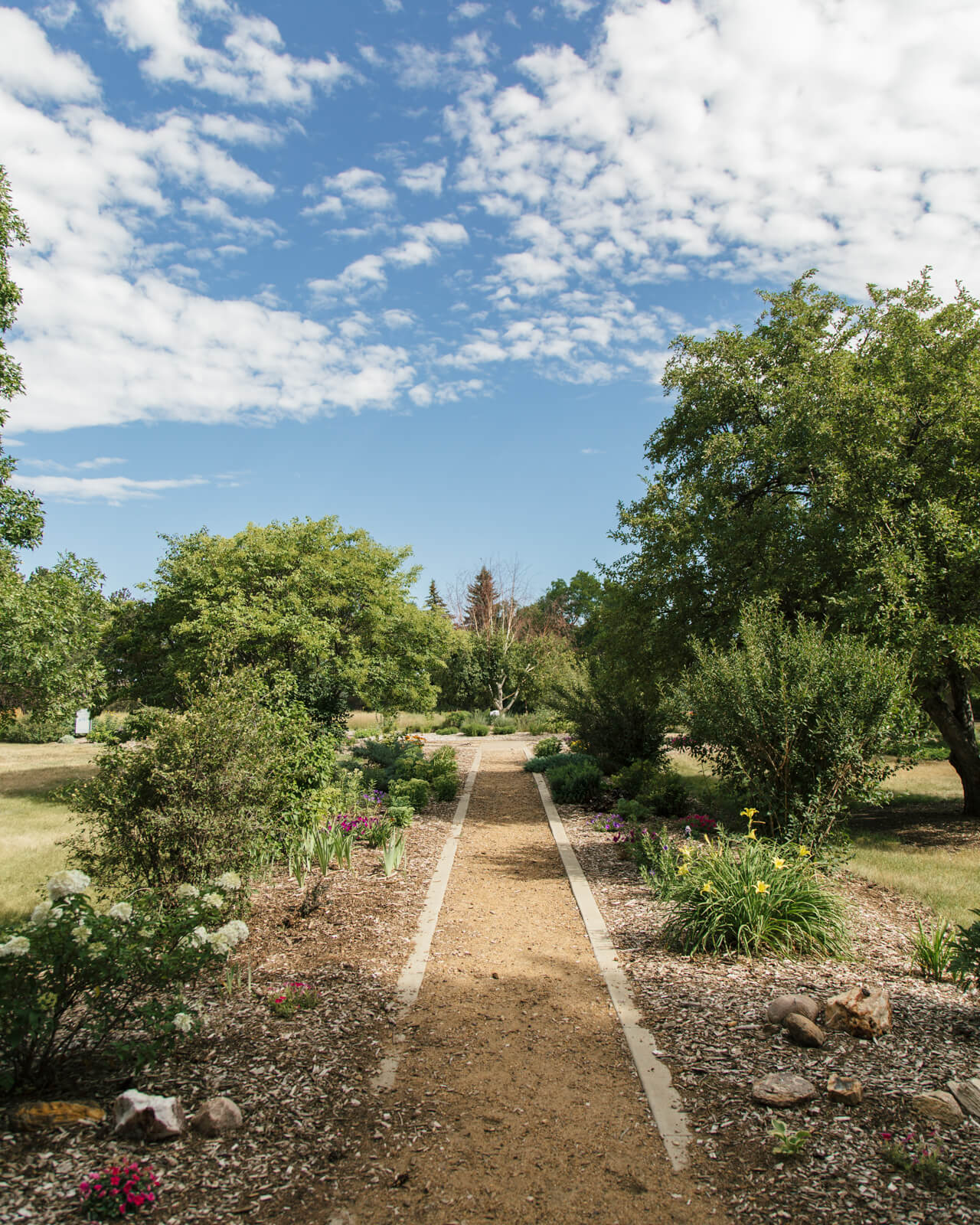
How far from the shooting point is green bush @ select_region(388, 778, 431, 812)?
1130 cm

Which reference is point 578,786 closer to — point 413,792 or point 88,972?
point 413,792

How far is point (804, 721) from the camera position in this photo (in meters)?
7.09

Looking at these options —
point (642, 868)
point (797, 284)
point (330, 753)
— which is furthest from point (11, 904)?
point (797, 284)

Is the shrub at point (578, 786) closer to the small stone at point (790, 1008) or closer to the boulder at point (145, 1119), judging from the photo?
the small stone at point (790, 1008)

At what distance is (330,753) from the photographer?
28.0 feet

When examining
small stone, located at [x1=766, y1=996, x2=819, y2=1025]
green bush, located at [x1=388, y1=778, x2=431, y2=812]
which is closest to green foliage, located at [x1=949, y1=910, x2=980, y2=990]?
small stone, located at [x1=766, y1=996, x2=819, y2=1025]

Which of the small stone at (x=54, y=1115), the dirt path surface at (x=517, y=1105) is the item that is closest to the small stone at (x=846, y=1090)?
the dirt path surface at (x=517, y=1105)

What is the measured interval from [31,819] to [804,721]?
11993 mm

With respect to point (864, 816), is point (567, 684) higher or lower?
higher

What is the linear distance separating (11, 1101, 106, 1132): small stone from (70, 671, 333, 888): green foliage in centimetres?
220

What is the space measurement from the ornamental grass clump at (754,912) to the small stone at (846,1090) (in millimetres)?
1847

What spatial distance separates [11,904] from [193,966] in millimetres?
4712

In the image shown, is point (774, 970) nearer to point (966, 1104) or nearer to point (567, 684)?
point (966, 1104)

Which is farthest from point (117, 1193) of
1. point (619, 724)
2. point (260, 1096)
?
point (619, 724)
